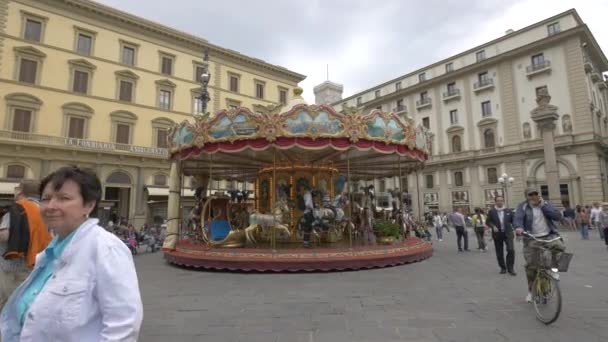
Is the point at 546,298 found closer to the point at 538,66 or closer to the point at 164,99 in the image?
the point at 164,99

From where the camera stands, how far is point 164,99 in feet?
94.0

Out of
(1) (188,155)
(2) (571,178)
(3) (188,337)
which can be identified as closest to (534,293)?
(3) (188,337)

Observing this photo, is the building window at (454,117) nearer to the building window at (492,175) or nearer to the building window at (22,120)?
the building window at (492,175)

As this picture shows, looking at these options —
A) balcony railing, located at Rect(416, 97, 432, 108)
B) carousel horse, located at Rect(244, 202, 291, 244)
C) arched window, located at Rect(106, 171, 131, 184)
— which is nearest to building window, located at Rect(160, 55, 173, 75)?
arched window, located at Rect(106, 171, 131, 184)

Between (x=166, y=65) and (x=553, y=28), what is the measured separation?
34.6 metres

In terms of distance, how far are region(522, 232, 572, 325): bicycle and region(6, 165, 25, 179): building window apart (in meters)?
27.2

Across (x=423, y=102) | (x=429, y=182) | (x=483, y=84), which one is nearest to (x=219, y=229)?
(x=429, y=182)

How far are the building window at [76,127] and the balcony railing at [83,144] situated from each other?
0.66 meters

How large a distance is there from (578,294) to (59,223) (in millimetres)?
7197

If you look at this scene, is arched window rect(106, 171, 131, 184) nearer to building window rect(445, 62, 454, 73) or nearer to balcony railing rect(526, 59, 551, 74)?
building window rect(445, 62, 454, 73)

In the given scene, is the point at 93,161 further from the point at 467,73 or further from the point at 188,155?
the point at 467,73

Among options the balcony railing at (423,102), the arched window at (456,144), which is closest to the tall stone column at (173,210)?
the arched window at (456,144)

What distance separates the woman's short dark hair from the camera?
156cm

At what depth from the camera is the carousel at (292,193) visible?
8.08m
